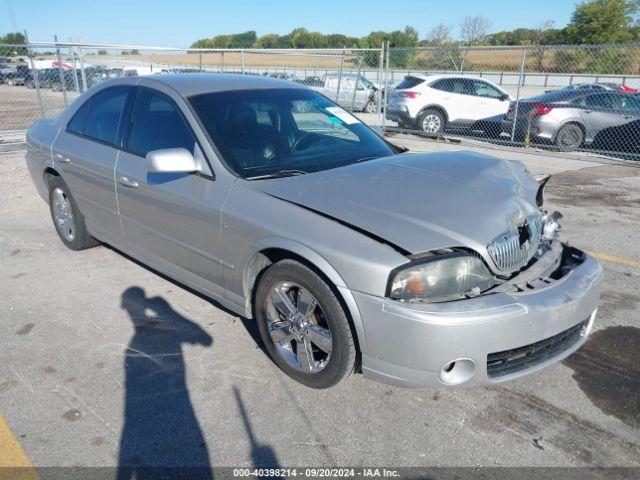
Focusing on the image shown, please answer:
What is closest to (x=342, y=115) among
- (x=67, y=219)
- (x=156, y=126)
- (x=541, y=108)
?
(x=156, y=126)

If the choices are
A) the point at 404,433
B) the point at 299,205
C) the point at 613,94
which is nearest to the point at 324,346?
the point at 404,433

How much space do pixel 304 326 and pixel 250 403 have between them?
505 millimetres

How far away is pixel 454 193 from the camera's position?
2.92 metres

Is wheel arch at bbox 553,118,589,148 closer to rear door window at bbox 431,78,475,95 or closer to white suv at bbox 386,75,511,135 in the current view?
white suv at bbox 386,75,511,135

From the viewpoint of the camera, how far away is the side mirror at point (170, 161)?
3.02 metres

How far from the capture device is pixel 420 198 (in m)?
2.83

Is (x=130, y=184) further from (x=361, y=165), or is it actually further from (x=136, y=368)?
(x=361, y=165)

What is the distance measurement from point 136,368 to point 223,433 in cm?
85

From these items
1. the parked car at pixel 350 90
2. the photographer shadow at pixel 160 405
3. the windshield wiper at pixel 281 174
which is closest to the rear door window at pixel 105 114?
the photographer shadow at pixel 160 405

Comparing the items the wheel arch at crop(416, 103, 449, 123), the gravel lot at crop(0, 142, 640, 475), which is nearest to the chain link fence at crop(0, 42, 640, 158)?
the wheel arch at crop(416, 103, 449, 123)

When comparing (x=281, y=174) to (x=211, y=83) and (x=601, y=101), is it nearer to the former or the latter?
(x=211, y=83)

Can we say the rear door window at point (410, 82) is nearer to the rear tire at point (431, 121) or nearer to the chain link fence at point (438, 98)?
the chain link fence at point (438, 98)

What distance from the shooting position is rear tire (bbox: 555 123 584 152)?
11.1 m

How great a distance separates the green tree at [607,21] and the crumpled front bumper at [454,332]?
4756cm
